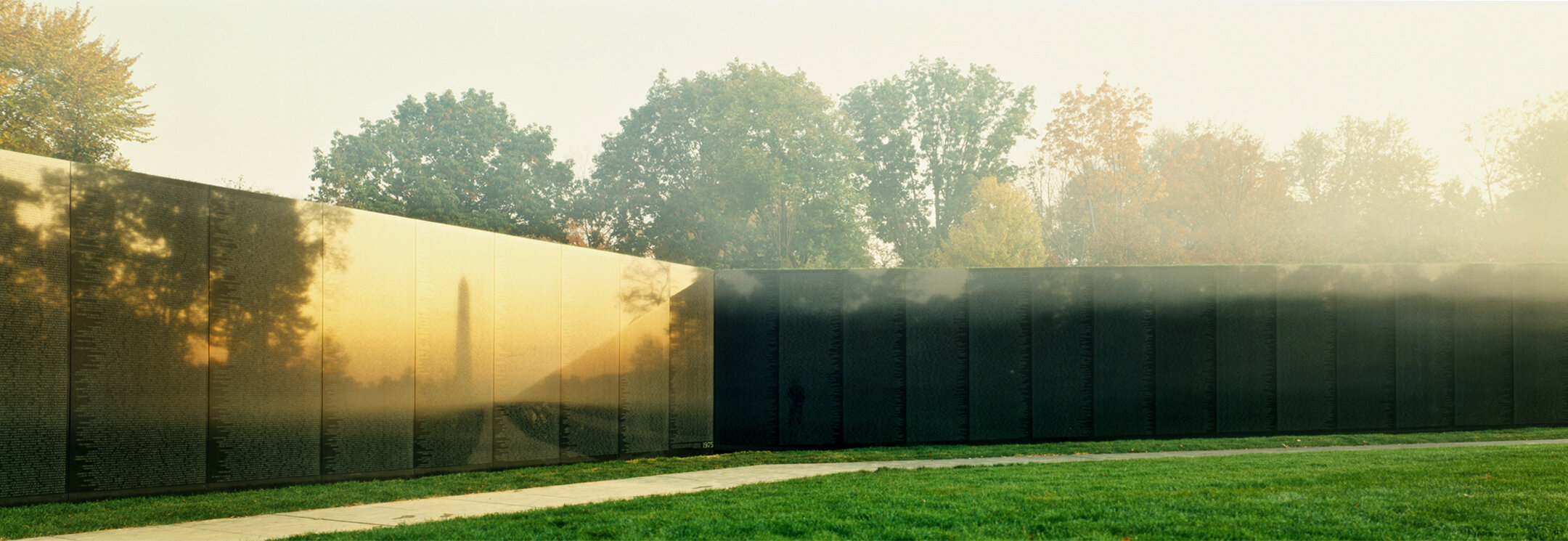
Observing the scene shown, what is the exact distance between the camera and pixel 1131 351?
624 inches

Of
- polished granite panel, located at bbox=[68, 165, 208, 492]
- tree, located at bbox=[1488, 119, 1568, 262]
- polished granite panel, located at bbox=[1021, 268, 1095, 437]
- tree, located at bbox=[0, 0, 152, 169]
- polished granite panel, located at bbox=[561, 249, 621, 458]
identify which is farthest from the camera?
tree, located at bbox=[1488, 119, 1568, 262]

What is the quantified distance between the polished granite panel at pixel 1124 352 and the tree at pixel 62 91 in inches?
1195

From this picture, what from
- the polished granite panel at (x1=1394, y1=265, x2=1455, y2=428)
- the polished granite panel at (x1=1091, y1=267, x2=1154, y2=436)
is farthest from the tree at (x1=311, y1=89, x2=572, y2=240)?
the polished granite panel at (x1=1394, y1=265, x2=1455, y2=428)

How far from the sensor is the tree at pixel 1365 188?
129 ft

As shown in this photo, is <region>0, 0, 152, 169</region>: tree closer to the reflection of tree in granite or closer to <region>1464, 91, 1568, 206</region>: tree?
the reflection of tree in granite

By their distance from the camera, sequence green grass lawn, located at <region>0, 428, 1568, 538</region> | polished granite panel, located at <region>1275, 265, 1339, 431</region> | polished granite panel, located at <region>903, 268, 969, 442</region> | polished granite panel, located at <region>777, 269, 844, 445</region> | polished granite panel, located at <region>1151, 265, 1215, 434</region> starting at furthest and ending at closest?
1. polished granite panel, located at <region>1275, 265, 1339, 431</region>
2. polished granite panel, located at <region>1151, 265, 1215, 434</region>
3. polished granite panel, located at <region>903, 268, 969, 442</region>
4. polished granite panel, located at <region>777, 269, 844, 445</region>
5. green grass lawn, located at <region>0, 428, 1568, 538</region>

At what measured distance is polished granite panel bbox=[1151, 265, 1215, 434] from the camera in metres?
15.8

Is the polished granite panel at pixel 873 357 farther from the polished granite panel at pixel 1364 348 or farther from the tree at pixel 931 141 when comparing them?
the tree at pixel 931 141

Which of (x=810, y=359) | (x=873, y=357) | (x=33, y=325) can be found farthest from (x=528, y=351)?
(x=873, y=357)

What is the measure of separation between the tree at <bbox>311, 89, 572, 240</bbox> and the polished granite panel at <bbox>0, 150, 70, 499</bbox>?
91.8ft

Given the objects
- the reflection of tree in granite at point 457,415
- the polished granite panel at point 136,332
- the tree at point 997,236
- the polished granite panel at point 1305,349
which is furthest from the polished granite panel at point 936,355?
the tree at point 997,236

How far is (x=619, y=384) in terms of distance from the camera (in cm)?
1412

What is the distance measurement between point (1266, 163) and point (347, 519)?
43.0 meters

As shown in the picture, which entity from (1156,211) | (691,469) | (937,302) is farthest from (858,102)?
(691,469)
